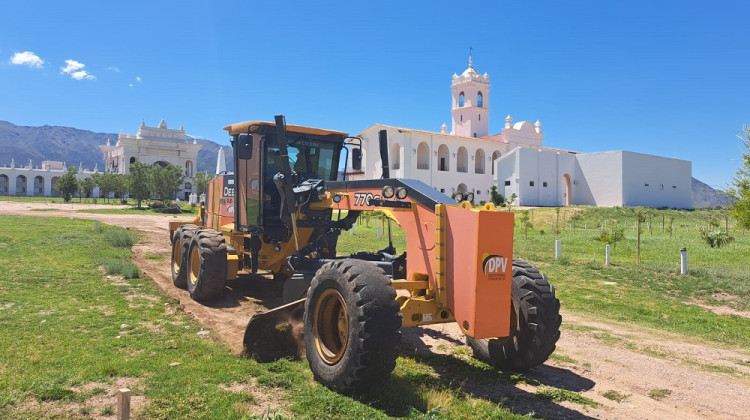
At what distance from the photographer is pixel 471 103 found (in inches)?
2876

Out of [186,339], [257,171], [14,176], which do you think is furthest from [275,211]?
[14,176]

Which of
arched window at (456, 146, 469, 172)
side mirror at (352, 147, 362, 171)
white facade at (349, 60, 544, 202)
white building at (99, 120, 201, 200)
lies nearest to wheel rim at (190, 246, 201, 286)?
side mirror at (352, 147, 362, 171)

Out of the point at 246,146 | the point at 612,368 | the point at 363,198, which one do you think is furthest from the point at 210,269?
the point at 612,368

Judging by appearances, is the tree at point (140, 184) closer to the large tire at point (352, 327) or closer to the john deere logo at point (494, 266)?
the large tire at point (352, 327)

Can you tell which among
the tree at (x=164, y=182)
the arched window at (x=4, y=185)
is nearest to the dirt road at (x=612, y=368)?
the tree at (x=164, y=182)

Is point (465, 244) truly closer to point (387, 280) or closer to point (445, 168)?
point (387, 280)

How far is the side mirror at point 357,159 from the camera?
898cm

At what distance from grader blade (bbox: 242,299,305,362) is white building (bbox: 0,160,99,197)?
10576cm

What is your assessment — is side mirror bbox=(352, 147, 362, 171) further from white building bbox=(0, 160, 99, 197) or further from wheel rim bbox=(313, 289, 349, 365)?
white building bbox=(0, 160, 99, 197)

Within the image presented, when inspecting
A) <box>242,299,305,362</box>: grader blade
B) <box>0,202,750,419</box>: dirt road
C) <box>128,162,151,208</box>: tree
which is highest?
<box>128,162,151,208</box>: tree

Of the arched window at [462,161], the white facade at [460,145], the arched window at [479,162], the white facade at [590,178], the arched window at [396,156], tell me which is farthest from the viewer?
the arched window at [479,162]

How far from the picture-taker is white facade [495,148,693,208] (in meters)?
58.3

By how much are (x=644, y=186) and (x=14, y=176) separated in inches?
4442

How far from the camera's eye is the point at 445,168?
220 feet
